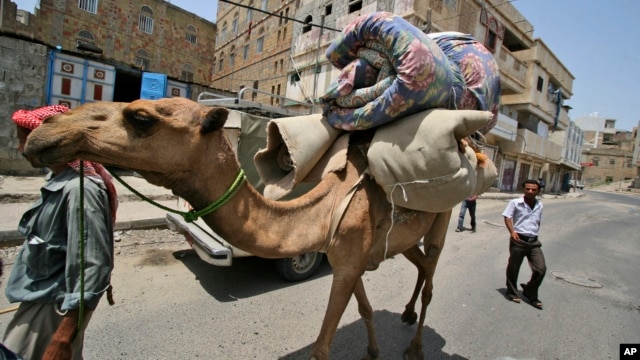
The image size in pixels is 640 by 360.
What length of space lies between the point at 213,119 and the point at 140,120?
28 centimetres


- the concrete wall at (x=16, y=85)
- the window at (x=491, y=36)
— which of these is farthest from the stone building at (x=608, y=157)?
the concrete wall at (x=16, y=85)

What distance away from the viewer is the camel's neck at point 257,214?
5.15 ft

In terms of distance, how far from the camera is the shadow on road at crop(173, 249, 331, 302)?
450cm

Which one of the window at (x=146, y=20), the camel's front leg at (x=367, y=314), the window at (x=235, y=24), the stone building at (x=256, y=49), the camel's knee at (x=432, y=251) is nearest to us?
the camel's front leg at (x=367, y=314)

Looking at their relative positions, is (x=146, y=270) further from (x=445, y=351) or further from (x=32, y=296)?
(x=445, y=351)

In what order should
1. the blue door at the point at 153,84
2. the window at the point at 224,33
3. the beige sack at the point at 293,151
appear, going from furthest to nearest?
1. the window at the point at 224,33
2. the blue door at the point at 153,84
3. the beige sack at the point at 293,151

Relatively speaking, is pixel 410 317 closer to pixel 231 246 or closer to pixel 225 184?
pixel 231 246

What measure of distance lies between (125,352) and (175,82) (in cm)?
1178

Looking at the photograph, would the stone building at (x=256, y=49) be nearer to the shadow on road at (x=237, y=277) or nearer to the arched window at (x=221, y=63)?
the arched window at (x=221, y=63)

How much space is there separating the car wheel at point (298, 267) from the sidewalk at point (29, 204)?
3.43m

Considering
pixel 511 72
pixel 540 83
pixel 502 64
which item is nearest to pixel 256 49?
pixel 502 64

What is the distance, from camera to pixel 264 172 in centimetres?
247

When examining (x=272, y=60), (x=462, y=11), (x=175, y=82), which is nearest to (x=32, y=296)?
(x=175, y=82)

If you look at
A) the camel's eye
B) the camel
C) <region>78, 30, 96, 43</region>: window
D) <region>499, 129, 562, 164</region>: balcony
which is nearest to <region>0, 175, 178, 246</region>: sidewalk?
the camel
